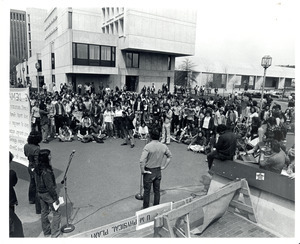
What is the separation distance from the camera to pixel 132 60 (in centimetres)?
3284

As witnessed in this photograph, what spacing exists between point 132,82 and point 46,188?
30618 mm

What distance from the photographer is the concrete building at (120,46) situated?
2881 cm

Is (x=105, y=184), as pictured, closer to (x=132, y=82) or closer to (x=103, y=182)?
(x=103, y=182)

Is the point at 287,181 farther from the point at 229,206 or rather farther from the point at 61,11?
the point at 61,11

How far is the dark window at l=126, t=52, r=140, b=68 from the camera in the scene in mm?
32438

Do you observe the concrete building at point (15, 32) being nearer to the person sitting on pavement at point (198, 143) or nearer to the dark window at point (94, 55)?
the person sitting on pavement at point (198, 143)

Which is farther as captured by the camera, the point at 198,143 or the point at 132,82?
the point at 132,82

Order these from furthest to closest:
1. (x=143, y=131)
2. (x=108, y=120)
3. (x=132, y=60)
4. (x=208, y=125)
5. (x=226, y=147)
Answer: (x=132, y=60)
(x=143, y=131)
(x=108, y=120)
(x=208, y=125)
(x=226, y=147)

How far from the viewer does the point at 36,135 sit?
5613 mm

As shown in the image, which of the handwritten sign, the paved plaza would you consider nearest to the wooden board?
the paved plaza

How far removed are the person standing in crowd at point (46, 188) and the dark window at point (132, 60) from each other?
96.3 feet

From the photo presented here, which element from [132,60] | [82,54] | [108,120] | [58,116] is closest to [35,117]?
[58,116]

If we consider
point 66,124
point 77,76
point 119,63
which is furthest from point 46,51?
point 66,124

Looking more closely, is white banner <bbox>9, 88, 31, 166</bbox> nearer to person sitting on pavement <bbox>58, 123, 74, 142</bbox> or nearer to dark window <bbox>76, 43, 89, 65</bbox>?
person sitting on pavement <bbox>58, 123, 74, 142</bbox>
